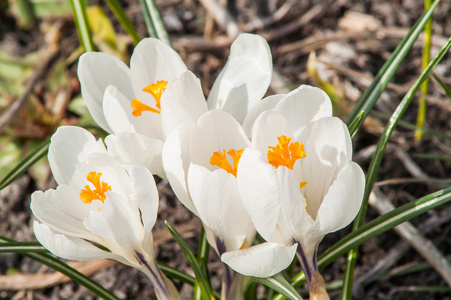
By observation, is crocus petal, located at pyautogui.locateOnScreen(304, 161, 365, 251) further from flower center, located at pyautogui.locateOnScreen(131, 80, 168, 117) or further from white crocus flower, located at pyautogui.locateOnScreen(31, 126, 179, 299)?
flower center, located at pyautogui.locateOnScreen(131, 80, 168, 117)

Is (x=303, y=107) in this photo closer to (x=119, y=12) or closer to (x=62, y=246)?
(x=62, y=246)

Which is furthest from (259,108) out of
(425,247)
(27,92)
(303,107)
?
(27,92)

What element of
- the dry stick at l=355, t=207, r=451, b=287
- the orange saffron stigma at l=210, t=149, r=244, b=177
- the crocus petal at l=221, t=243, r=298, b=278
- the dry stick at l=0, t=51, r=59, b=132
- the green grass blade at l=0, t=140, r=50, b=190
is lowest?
the dry stick at l=355, t=207, r=451, b=287

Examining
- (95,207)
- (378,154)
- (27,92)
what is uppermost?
(95,207)

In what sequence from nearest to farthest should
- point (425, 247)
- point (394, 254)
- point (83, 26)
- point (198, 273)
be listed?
point (198, 273) < point (83, 26) < point (425, 247) < point (394, 254)

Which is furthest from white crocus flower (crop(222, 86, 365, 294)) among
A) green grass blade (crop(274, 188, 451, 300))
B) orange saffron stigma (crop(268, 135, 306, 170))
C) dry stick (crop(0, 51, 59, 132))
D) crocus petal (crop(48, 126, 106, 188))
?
dry stick (crop(0, 51, 59, 132))

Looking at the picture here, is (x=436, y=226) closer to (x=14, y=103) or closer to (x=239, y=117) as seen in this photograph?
(x=239, y=117)

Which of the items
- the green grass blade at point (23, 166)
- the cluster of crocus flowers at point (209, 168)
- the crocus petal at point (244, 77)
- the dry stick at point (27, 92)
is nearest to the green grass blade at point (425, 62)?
the crocus petal at point (244, 77)
